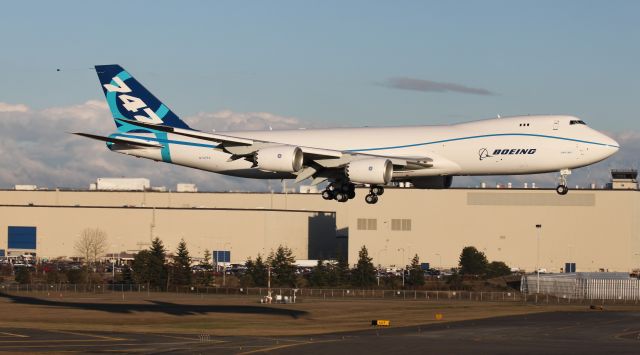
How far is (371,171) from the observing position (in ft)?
270

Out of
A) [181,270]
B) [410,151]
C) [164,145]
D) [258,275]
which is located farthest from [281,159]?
[181,270]

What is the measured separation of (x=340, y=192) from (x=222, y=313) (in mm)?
36543

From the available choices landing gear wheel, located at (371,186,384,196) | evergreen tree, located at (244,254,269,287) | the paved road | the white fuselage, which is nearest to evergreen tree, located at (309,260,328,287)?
evergreen tree, located at (244,254,269,287)

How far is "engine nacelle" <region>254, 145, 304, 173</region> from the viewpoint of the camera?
83.9 metres

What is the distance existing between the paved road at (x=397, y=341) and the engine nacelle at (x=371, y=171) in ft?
42.8

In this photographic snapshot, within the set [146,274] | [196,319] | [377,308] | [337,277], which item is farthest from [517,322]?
[146,274]

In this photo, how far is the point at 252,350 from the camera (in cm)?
8056

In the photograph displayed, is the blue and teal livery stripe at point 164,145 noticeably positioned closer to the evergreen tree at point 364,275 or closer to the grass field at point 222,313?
the grass field at point 222,313

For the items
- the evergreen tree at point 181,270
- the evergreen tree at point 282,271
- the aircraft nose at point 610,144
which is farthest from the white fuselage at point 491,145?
the evergreen tree at point 181,270

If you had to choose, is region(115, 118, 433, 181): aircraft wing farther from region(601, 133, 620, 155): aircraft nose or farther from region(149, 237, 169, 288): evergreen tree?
region(149, 237, 169, 288): evergreen tree

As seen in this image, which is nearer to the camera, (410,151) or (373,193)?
(410,151)

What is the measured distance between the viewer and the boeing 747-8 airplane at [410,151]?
3260 inches

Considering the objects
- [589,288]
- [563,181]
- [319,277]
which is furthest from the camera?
[319,277]

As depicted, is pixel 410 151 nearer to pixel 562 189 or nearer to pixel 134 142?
pixel 562 189
